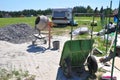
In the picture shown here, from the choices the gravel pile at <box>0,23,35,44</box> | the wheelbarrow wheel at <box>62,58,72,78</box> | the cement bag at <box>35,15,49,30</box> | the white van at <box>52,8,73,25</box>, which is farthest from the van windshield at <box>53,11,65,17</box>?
the wheelbarrow wheel at <box>62,58,72,78</box>

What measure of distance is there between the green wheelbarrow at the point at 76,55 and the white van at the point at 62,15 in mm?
21396

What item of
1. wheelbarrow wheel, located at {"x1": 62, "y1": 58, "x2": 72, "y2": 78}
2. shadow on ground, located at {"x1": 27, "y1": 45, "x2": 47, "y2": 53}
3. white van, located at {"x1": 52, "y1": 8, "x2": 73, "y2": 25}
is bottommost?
shadow on ground, located at {"x1": 27, "y1": 45, "x2": 47, "y2": 53}

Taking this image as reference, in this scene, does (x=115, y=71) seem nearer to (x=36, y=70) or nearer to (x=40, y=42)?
(x=36, y=70)

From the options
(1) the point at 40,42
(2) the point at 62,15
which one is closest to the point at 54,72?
(1) the point at 40,42

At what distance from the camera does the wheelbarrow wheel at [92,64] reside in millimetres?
7664

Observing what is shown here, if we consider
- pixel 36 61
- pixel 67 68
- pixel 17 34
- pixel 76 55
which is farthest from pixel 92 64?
pixel 17 34

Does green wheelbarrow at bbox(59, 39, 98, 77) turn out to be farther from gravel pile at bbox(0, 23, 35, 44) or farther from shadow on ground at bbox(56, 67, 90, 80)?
gravel pile at bbox(0, 23, 35, 44)

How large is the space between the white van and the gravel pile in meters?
11.2

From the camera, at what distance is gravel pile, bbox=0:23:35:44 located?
1549cm

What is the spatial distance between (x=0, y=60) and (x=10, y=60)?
0.42 m

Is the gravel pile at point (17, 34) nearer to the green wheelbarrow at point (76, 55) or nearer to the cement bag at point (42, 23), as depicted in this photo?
the cement bag at point (42, 23)

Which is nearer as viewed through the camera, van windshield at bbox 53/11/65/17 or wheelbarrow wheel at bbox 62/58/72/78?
wheelbarrow wheel at bbox 62/58/72/78

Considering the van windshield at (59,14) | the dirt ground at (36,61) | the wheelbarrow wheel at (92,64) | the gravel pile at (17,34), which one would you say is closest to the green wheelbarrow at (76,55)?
the wheelbarrow wheel at (92,64)

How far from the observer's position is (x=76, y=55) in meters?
7.78
